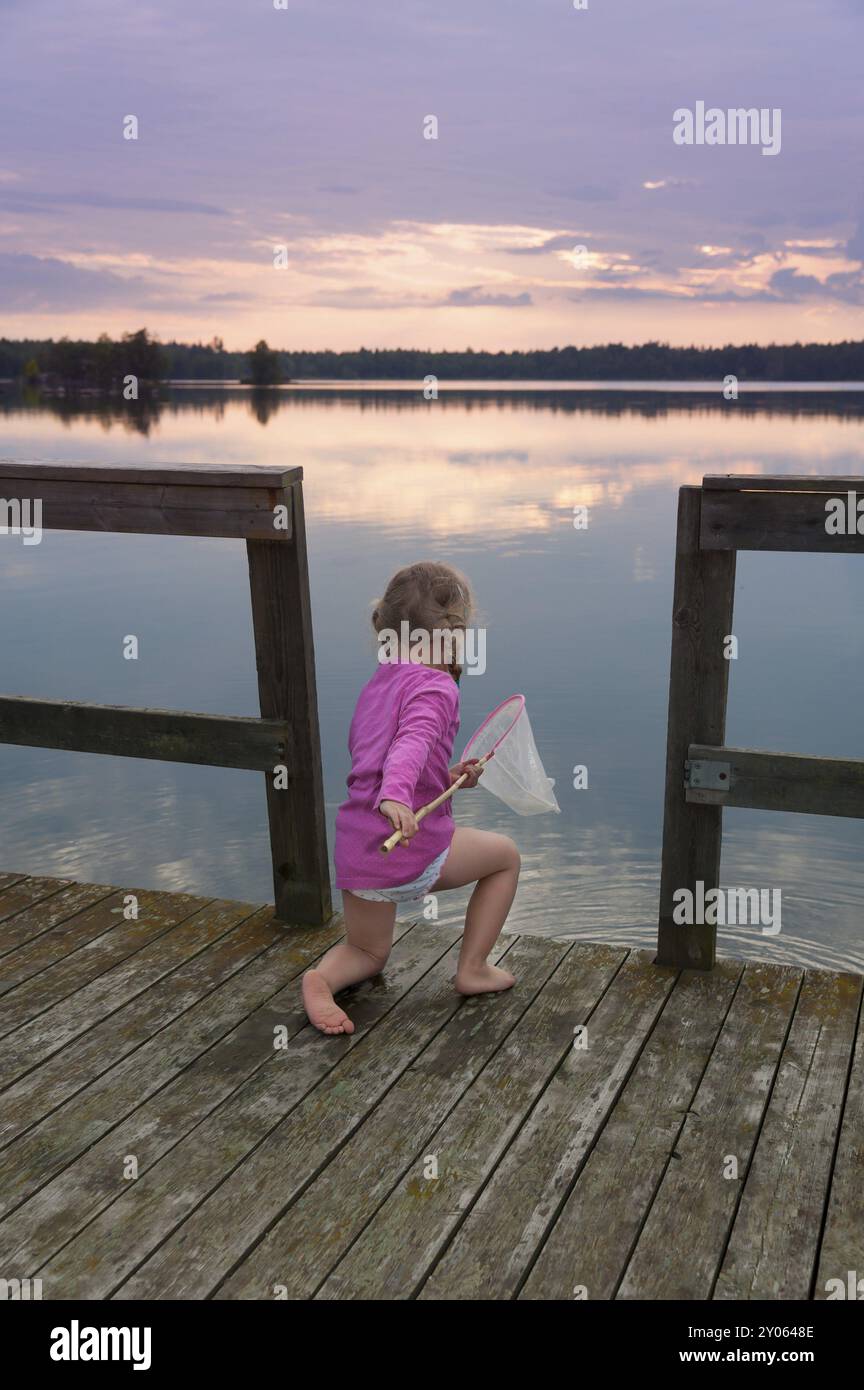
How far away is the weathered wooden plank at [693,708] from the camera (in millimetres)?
3258

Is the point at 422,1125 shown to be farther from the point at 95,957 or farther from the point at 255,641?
the point at 255,641

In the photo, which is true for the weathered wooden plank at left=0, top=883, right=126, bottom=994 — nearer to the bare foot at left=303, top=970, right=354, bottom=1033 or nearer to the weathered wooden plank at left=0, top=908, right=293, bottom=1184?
the weathered wooden plank at left=0, top=908, right=293, bottom=1184

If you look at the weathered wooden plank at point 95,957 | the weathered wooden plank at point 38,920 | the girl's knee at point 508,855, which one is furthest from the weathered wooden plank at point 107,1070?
the girl's knee at point 508,855

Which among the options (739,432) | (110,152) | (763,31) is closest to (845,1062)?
(739,432)

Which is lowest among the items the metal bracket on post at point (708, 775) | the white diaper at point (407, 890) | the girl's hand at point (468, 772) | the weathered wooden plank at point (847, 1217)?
the weathered wooden plank at point (847, 1217)

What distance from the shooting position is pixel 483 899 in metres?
3.30

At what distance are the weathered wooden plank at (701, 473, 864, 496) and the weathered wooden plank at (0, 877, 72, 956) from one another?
238 centimetres

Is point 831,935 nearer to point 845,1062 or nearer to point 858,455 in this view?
point 845,1062

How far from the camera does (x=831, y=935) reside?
560cm

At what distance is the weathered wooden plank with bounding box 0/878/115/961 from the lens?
11.8 feet

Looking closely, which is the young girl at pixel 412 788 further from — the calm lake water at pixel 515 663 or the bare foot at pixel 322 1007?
the calm lake water at pixel 515 663

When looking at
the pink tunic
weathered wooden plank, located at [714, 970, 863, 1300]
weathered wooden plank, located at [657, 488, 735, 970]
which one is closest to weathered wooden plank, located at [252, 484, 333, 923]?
the pink tunic

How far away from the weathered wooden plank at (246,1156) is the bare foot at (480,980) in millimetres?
54

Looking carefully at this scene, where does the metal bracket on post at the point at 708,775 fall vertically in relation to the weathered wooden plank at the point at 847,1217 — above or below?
above
